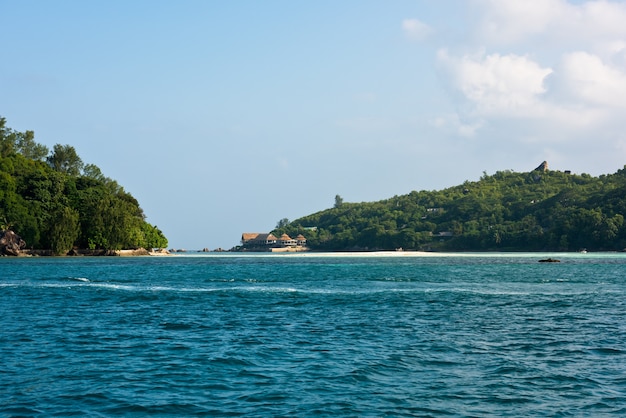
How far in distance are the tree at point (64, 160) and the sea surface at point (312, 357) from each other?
136726 mm

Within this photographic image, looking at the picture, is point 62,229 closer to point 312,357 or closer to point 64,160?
point 64,160

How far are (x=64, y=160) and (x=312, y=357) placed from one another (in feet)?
531

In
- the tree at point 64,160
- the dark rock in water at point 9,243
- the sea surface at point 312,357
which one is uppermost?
the tree at point 64,160

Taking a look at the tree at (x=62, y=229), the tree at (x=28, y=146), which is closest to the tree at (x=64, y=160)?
the tree at (x=28, y=146)

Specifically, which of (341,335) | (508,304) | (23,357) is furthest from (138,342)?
(508,304)

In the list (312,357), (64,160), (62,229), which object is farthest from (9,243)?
(312,357)

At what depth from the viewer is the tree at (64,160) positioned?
16850 centimetres

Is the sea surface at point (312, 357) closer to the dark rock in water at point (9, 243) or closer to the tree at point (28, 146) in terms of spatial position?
the dark rock in water at point (9, 243)

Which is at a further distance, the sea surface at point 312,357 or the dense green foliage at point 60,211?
the dense green foliage at point 60,211

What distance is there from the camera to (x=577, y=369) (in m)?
19.9

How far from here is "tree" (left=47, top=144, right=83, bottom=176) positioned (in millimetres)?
168500

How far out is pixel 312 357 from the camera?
71.4 feet

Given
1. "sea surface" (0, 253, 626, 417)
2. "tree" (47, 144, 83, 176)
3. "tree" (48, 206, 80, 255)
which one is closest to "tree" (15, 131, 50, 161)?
"tree" (47, 144, 83, 176)

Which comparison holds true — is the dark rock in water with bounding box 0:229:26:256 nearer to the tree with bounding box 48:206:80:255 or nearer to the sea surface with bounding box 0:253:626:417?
the tree with bounding box 48:206:80:255
